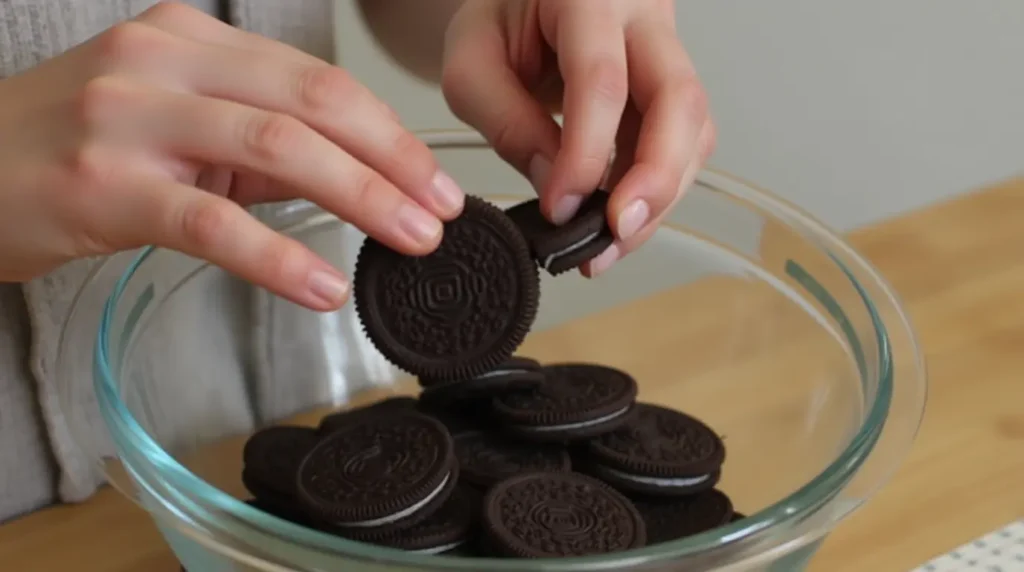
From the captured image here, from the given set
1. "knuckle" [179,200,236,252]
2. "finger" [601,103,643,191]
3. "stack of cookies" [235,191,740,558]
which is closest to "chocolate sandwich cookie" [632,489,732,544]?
"stack of cookies" [235,191,740,558]

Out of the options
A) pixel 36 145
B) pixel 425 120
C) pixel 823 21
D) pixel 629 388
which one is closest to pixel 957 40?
pixel 823 21

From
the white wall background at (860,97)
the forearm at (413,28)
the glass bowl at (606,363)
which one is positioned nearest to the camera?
the glass bowl at (606,363)

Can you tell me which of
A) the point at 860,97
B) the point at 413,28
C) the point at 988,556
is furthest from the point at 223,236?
the point at 860,97

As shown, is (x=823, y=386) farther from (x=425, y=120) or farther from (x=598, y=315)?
(x=425, y=120)

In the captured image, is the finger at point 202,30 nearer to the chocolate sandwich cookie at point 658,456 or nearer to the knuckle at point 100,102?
the knuckle at point 100,102

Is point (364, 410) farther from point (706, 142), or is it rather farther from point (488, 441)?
point (706, 142)

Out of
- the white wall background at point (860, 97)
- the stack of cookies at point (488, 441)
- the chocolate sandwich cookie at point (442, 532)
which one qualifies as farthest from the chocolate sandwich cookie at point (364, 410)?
the white wall background at point (860, 97)

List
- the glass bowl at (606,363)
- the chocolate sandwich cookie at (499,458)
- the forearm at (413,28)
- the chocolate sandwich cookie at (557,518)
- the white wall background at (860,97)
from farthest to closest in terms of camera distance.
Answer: the white wall background at (860,97), the forearm at (413,28), the chocolate sandwich cookie at (499,458), the chocolate sandwich cookie at (557,518), the glass bowl at (606,363)
